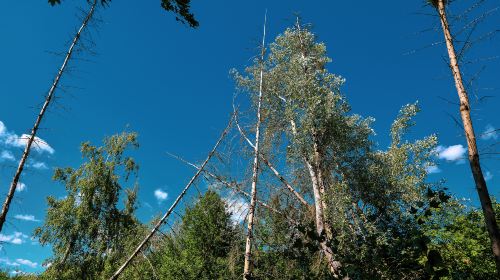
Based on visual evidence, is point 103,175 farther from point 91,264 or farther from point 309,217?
point 309,217

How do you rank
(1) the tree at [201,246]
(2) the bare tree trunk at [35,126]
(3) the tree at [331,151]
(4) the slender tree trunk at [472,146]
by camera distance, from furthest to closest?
(1) the tree at [201,246], (3) the tree at [331,151], (2) the bare tree trunk at [35,126], (4) the slender tree trunk at [472,146]

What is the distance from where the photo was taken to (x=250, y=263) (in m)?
8.96

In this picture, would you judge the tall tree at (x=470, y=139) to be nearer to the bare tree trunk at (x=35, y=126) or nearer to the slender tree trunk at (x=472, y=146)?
the slender tree trunk at (x=472, y=146)

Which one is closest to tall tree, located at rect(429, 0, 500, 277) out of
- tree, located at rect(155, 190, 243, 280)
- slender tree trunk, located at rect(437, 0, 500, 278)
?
slender tree trunk, located at rect(437, 0, 500, 278)

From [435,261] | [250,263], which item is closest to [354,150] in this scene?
[250,263]

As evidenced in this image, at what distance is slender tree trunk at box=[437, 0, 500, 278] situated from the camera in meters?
4.17

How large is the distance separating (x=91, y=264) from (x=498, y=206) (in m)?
23.0

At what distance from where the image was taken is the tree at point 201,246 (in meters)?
20.4

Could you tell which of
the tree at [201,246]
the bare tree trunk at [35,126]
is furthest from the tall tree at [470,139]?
the tree at [201,246]

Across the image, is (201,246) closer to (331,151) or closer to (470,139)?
(331,151)

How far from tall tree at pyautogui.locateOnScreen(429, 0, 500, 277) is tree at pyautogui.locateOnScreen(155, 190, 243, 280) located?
1555 cm

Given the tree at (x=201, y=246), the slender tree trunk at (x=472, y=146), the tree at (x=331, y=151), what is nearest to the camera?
the slender tree trunk at (x=472, y=146)

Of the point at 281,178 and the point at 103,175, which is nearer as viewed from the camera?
the point at 281,178

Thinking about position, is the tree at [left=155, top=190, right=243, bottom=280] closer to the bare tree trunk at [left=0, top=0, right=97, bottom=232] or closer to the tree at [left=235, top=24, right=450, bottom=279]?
the tree at [left=235, top=24, right=450, bottom=279]
